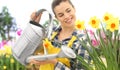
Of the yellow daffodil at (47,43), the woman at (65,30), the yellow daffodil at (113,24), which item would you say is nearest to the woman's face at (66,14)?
the woman at (65,30)

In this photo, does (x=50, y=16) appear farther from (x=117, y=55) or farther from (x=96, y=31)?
(x=117, y=55)

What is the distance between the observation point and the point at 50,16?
1495 millimetres

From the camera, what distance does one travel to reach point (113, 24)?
131 cm

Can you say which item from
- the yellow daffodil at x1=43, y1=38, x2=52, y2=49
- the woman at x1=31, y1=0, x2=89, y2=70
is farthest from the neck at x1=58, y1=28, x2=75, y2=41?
the yellow daffodil at x1=43, y1=38, x2=52, y2=49

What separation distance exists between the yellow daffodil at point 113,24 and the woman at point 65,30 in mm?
216

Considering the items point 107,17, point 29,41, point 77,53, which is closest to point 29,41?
point 29,41

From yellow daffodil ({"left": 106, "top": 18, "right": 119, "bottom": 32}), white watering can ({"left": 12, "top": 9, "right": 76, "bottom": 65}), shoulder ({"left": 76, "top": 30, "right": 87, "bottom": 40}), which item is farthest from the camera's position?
shoulder ({"left": 76, "top": 30, "right": 87, "bottom": 40})

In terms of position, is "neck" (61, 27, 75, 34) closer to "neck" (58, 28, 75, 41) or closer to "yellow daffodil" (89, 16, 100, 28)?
"neck" (58, 28, 75, 41)

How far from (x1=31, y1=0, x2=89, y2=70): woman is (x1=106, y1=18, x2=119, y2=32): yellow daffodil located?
22cm

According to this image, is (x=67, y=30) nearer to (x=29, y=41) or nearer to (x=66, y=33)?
(x=66, y=33)

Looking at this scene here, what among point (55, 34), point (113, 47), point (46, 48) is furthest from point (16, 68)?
point (113, 47)

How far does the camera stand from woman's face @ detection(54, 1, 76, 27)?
1557mm

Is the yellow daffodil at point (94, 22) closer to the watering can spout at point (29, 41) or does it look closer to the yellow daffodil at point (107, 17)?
the yellow daffodil at point (107, 17)

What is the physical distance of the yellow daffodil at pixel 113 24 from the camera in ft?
4.31
